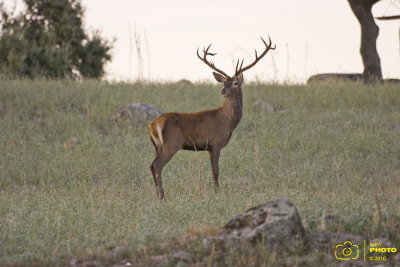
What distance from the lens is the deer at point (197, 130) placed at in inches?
424

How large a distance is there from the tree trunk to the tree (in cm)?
1093

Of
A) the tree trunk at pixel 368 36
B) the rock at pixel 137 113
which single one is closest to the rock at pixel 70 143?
the rock at pixel 137 113

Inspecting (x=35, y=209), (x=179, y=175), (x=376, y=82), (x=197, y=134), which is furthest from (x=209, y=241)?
(x=376, y=82)

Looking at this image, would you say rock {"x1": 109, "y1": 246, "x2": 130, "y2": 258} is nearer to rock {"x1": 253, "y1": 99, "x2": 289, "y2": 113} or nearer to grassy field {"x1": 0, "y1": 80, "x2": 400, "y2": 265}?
grassy field {"x1": 0, "y1": 80, "x2": 400, "y2": 265}

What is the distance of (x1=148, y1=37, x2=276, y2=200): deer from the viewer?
10773 mm

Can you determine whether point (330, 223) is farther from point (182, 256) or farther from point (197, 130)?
point (197, 130)

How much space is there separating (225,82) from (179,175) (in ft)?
6.38

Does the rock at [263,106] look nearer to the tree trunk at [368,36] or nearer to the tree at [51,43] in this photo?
the tree trunk at [368,36]

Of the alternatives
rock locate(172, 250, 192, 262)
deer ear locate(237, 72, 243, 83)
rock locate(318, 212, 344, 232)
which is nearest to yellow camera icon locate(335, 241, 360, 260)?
rock locate(318, 212, 344, 232)

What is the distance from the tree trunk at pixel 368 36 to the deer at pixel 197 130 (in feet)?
32.5

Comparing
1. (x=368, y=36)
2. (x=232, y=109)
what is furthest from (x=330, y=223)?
(x=368, y=36)

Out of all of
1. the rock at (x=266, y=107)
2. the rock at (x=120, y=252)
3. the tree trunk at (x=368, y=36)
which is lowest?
the rock at (x=120, y=252)

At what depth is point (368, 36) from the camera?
2103cm

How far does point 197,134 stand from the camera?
1107 centimetres
